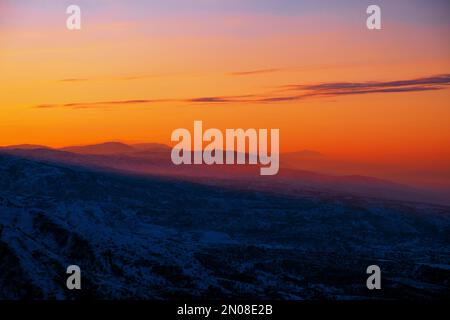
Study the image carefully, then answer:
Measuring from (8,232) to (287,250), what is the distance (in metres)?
63.9

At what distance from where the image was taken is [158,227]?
194 metres

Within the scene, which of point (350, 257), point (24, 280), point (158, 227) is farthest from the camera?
point (158, 227)

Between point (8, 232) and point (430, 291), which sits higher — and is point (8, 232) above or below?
above

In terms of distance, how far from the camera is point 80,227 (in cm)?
14025
